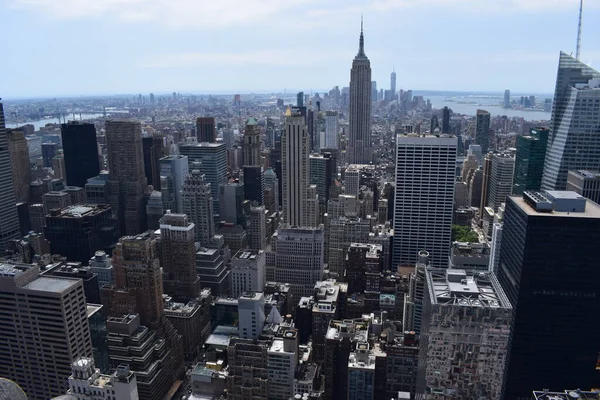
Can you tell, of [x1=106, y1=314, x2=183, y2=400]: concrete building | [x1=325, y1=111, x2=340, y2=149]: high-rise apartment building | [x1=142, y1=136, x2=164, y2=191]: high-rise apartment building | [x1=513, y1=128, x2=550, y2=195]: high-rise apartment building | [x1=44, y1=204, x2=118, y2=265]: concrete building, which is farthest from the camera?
[x1=325, y1=111, x2=340, y2=149]: high-rise apartment building

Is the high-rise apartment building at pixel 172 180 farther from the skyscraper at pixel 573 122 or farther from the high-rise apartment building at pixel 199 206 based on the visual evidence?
the skyscraper at pixel 573 122

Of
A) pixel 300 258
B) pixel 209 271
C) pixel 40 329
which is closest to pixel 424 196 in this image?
pixel 300 258

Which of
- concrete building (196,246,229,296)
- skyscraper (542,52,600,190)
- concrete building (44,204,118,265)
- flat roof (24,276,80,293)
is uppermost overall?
skyscraper (542,52,600,190)

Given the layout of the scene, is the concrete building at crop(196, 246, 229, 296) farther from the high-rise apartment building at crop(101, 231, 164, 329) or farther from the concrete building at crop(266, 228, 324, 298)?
the high-rise apartment building at crop(101, 231, 164, 329)

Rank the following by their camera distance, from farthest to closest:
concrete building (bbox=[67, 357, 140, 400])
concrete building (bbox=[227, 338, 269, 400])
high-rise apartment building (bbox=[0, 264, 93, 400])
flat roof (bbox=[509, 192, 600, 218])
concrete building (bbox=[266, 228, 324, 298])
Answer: concrete building (bbox=[266, 228, 324, 298]), concrete building (bbox=[227, 338, 269, 400]), high-rise apartment building (bbox=[0, 264, 93, 400]), flat roof (bbox=[509, 192, 600, 218]), concrete building (bbox=[67, 357, 140, 400])

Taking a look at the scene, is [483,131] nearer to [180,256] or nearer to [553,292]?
[180,256]

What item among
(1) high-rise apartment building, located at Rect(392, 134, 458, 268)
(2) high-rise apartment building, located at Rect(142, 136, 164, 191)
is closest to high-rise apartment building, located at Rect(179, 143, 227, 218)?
(2) high-rise apartment building, located at Rect(142, 136, 164, 191)

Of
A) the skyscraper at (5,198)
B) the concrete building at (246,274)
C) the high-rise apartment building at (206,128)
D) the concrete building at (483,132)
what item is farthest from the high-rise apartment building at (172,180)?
the concrete building at (483,132)

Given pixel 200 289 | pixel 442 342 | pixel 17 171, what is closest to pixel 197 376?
pixel 200 289
